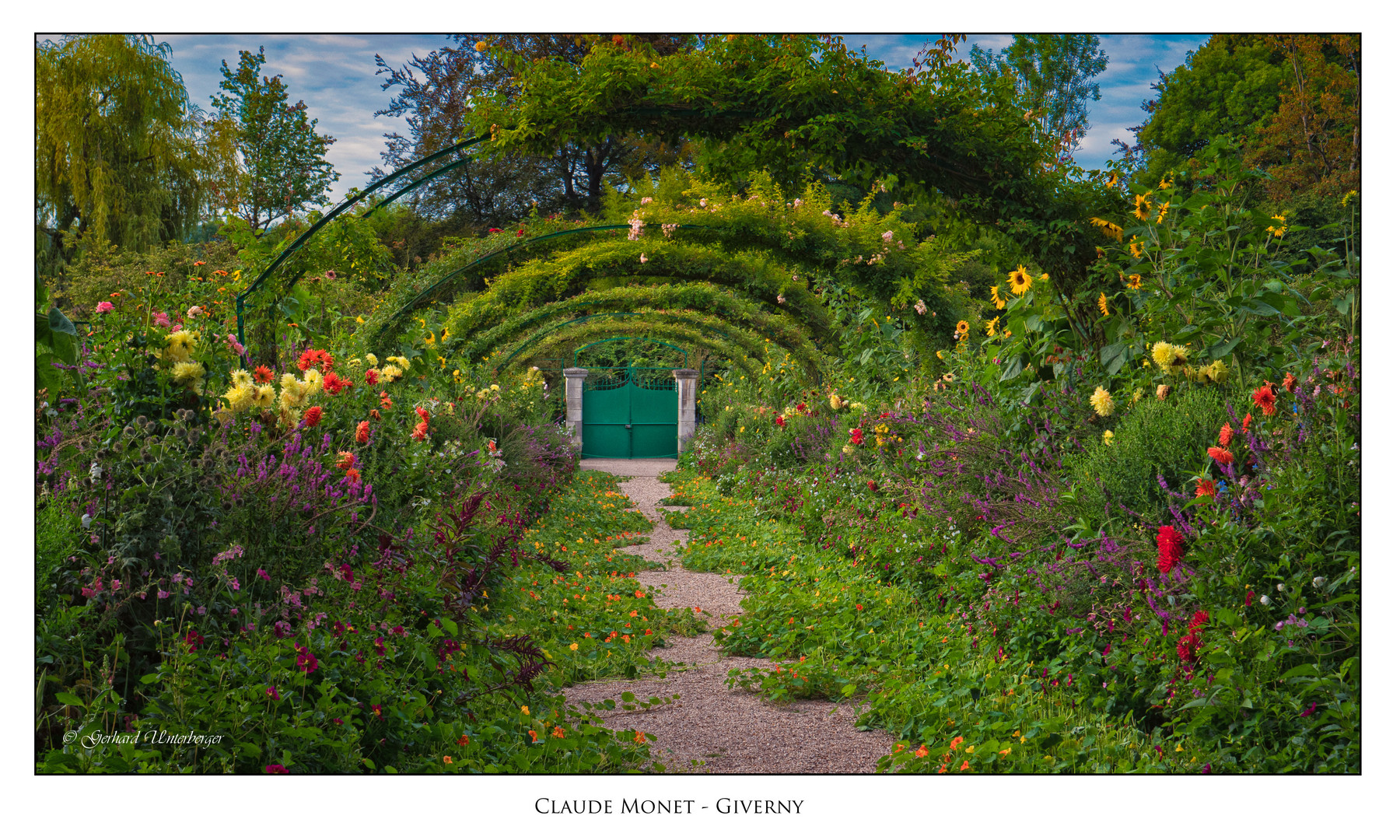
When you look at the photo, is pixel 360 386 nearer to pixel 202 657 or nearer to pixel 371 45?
pixel 371 45

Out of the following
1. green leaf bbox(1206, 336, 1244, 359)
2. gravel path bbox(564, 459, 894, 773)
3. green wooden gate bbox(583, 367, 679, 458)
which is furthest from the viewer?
green wooden gate bbox(583, 367, 679, 458)

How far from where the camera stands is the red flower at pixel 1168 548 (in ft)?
7.78

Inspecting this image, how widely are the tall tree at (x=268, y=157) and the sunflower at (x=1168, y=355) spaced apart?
5.08 m

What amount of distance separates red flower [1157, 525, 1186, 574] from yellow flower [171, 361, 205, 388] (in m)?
3.11

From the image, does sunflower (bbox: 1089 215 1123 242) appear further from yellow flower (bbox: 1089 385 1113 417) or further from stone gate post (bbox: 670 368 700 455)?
stone gate post (bbox: 670 368 700 455)

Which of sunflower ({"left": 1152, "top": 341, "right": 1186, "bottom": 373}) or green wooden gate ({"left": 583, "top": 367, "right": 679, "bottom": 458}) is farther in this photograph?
green wooden gate ({"left": 583, "top": 367, "right": 679, "bottom": 458})

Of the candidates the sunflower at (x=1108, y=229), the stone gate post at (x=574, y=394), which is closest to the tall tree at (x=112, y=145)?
the sunflower at (x=1108, y=229)

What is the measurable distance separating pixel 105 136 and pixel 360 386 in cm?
212

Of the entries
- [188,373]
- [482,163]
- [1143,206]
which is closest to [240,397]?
[188,373]

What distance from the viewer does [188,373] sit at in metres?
2.76

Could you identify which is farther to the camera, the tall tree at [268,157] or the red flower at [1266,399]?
the tall tree at [268,157]

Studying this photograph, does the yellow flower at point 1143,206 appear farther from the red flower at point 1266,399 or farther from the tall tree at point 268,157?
the tall tree at point 268,157

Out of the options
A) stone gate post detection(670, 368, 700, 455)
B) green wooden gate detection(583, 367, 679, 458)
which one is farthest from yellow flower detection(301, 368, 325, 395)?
green wooden gate detection(583, 367, 679, 458)

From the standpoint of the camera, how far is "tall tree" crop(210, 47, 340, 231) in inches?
232
